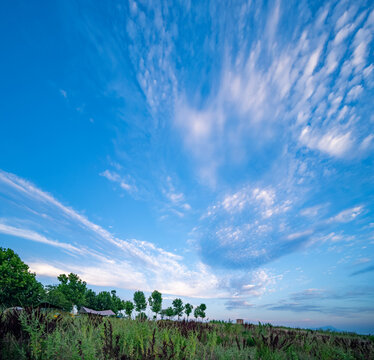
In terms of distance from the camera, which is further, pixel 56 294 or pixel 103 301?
pixel 103 301

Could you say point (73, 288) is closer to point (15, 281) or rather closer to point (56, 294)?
point (56, 294)

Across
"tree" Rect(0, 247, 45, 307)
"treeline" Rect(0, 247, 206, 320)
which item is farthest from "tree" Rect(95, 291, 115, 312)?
"tree" Rect(0, 247, 45, 307)

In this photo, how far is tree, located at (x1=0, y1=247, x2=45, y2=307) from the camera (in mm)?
41031

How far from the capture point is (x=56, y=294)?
190 feet

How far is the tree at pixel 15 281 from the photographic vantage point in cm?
4103

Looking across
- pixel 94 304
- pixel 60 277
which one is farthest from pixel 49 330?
pixel 94 304

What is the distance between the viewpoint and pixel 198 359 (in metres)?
3.44

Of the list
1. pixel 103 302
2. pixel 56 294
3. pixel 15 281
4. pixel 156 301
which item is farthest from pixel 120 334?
pixel 103 302

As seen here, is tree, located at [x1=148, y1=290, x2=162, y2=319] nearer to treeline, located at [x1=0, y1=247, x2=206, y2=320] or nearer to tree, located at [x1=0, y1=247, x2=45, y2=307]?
treeline, located at [x1=0, y1=247, x2=206, y2=320]

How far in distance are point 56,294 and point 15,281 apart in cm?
2008

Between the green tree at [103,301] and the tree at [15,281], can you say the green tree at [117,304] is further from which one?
the tree at [15,281]

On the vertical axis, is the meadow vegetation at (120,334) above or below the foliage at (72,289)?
below

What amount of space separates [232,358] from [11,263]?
185 feet

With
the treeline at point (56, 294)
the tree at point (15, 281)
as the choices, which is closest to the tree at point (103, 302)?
the treeline at point (56, 294)
